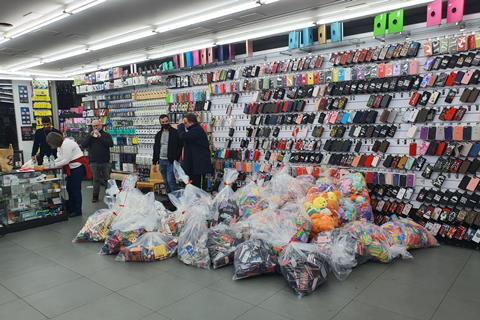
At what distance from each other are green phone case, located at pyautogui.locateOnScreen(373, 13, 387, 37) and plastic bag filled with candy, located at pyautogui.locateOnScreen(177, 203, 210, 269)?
134 inches

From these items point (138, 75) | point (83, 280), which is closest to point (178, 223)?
point (83, 280)

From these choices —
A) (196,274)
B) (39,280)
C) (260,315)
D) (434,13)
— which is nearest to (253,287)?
(260,315)

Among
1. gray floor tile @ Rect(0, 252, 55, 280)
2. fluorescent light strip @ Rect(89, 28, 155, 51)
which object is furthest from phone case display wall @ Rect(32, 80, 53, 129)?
gray floor tile @ Rect(0, 252, 55, 280)

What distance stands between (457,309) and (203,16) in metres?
4.90

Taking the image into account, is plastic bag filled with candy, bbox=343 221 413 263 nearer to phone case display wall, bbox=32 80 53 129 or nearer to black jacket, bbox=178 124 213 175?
black jacket, bbox=178 124 213 175

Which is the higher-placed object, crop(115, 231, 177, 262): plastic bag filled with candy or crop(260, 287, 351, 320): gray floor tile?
crop(115, 231, 177, 262): plastic bag filled with candy

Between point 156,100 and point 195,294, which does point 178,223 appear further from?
point 156,100

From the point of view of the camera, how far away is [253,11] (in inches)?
209

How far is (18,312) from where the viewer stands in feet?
10.3

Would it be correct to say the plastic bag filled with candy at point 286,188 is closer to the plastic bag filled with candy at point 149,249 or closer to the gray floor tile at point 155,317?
the plastic bag filled with candy at point 149,249

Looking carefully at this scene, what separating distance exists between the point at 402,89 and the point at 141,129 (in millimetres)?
6133

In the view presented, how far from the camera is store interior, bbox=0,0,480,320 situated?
3404mm

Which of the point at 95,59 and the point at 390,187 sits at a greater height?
the point at 95,59

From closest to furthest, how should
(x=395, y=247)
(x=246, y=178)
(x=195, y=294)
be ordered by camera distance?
(x=195, y=294) < (x=395, y=247) < (x=246, y=178)
